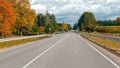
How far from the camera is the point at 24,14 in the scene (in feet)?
264

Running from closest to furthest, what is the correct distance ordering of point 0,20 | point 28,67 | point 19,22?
1. point 28,67
2. point 0,20
3. point 19,22

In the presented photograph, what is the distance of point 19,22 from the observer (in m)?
79.4

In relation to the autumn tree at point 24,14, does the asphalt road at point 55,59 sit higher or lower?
lower

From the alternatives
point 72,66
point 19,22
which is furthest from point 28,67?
point 19,22

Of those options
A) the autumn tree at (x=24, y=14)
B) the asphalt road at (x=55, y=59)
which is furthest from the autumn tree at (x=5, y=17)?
the asphalt road at (x=55, y=59)

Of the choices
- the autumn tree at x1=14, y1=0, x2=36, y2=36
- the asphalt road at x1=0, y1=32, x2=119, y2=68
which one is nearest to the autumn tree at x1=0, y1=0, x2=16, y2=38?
the autumn tree at x1=14, y1=0, x2=36, y2=36

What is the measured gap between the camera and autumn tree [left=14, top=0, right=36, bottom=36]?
3130 inches

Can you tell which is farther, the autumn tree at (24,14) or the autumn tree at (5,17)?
the autumn tree at (24,14)

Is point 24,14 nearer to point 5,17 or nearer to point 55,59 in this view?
point 5,17

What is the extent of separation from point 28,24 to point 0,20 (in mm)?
21722

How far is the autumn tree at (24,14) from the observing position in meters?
79.5

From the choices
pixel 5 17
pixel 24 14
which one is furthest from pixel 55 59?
pixel 24 14

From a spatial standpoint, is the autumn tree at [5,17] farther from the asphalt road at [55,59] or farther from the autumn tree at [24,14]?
the asphalt road at [55,59]

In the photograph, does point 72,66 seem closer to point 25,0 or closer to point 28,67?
point 28,67
